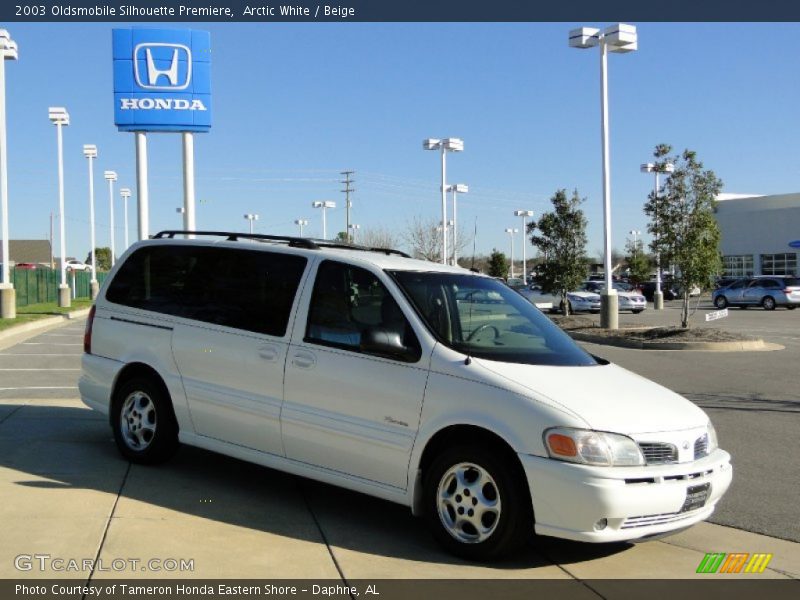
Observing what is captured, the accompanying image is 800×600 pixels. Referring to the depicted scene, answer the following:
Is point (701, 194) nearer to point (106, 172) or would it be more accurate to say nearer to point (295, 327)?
point (295, 327)

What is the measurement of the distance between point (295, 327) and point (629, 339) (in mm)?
16588

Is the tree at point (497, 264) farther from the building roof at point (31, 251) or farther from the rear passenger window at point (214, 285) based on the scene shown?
the building roof at point (31, 251)

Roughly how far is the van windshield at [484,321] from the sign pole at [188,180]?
36.2 feet

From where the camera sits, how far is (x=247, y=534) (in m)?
5.60

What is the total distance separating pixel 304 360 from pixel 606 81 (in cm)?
2105

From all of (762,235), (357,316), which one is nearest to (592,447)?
(357,316)

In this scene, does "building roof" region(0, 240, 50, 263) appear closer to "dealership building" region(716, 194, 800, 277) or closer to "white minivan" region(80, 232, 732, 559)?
"dealership building" region(716, 194, 800, 277)

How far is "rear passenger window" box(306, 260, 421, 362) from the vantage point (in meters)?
5.63

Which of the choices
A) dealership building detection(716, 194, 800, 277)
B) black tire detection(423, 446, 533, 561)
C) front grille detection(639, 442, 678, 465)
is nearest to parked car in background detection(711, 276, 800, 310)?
dealership building detection(716, 194, 800, 277)

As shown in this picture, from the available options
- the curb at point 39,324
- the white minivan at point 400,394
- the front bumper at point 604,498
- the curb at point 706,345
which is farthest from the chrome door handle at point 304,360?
the curb at point 39,324

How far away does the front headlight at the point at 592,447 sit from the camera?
16.2ft

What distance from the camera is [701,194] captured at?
21922mm

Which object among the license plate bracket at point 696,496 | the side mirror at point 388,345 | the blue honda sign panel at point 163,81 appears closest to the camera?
the license plate bracket at point 696,496

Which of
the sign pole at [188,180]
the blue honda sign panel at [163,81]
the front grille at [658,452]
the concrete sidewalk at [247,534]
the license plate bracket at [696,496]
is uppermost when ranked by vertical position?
the blue honda sign panel at [163,81]
